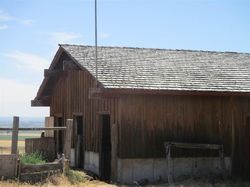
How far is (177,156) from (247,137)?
108 inches

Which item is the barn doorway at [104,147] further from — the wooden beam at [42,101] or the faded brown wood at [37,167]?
the wooden beam at [42,101]

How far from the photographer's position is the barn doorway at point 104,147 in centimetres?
1717

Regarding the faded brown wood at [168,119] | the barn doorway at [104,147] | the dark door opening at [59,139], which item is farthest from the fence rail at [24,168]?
the dark door opening at [59,139]

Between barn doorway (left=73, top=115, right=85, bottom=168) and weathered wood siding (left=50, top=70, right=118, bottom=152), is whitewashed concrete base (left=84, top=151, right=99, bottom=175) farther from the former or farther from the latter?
barn doorway (left=73, top=115, right=85, bottom=168)

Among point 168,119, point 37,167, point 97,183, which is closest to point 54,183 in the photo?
point 37,167

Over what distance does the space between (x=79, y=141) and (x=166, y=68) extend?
4817mm

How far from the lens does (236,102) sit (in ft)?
55.2

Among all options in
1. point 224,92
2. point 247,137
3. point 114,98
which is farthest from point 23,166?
point 247,137

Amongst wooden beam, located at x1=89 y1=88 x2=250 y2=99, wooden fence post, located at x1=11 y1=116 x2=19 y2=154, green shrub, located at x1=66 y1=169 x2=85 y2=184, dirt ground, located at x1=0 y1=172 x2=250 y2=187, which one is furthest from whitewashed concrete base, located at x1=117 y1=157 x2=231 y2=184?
wooden fence post, located at x1=11 y1=116 x2=19 y2=154

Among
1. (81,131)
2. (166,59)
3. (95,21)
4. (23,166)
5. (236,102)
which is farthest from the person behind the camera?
(81,131)

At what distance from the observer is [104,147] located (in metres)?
17.3

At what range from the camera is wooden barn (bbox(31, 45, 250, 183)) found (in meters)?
15.4

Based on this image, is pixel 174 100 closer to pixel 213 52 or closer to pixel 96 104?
pixel 96 104

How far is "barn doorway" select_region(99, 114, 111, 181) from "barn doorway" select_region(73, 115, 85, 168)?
6.77 ft
